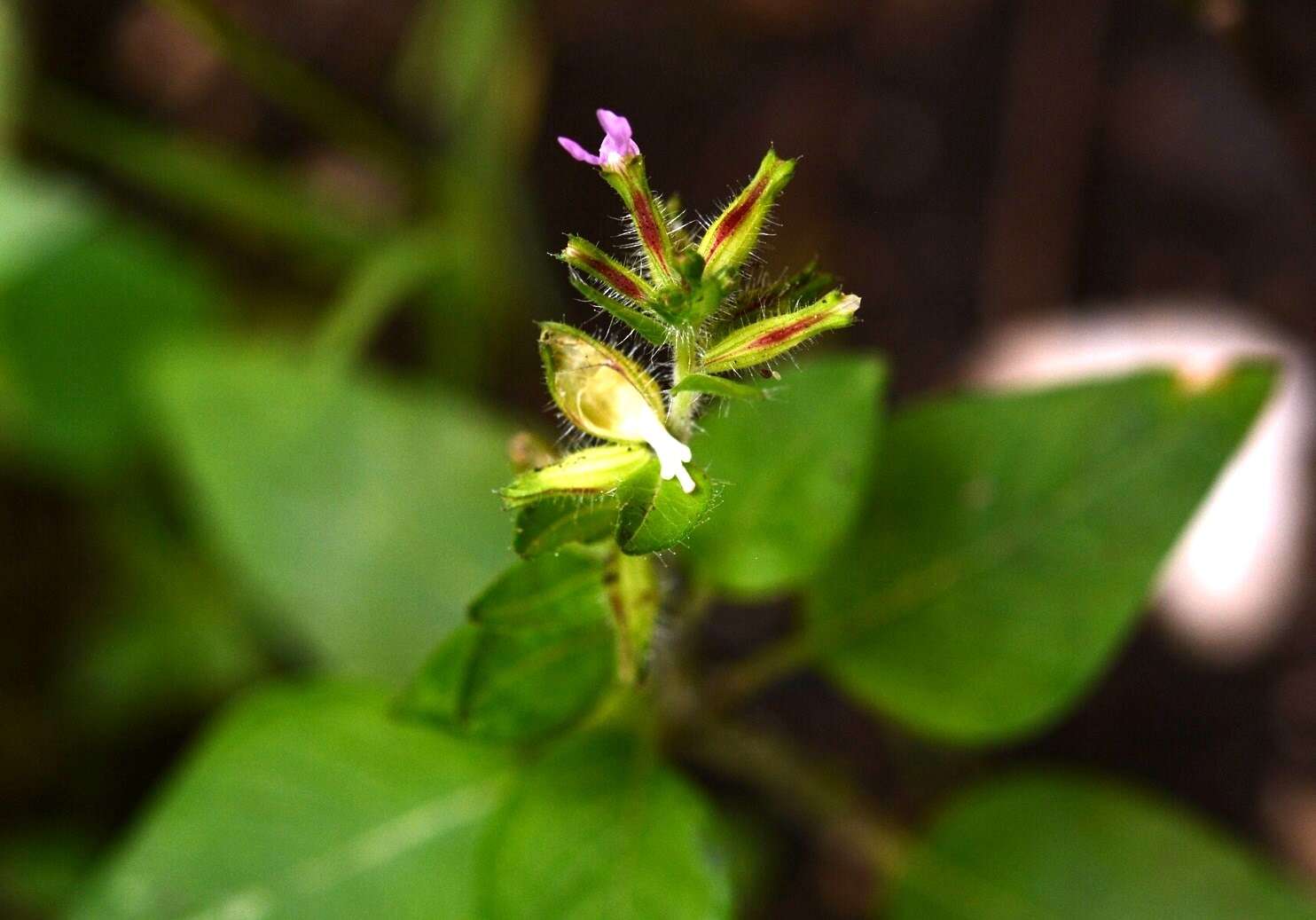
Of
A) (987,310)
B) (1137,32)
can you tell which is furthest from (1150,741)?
(1137,32)

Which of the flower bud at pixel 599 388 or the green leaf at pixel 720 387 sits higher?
the flower bud at pixel 599 388

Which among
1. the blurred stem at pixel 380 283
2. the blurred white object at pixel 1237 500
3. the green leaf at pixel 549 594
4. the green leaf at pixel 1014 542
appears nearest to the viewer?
the green leaf at pixel 549 594

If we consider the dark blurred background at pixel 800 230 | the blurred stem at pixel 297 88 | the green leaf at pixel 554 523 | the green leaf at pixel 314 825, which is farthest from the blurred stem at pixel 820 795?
the blurred stem at pixel 297 88

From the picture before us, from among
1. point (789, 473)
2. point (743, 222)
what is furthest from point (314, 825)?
point (743, 222)

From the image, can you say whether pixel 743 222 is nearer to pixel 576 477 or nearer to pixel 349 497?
pixel 576 477

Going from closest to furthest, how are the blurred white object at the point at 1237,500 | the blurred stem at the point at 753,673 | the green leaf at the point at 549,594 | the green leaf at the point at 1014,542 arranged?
the green leaf at the point at 549,594, the green leaf at the point at 1014,542, the blurred stem at the point at 753,673, the blurred white object at the point at 1237,500

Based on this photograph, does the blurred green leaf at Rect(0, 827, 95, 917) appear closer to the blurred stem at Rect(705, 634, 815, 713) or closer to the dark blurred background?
the dark blurred background

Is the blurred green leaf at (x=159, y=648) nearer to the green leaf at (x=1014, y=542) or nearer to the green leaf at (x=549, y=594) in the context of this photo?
the green leaf at (x=1014, y=542)

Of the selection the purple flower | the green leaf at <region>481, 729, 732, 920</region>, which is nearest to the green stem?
the purple flower
